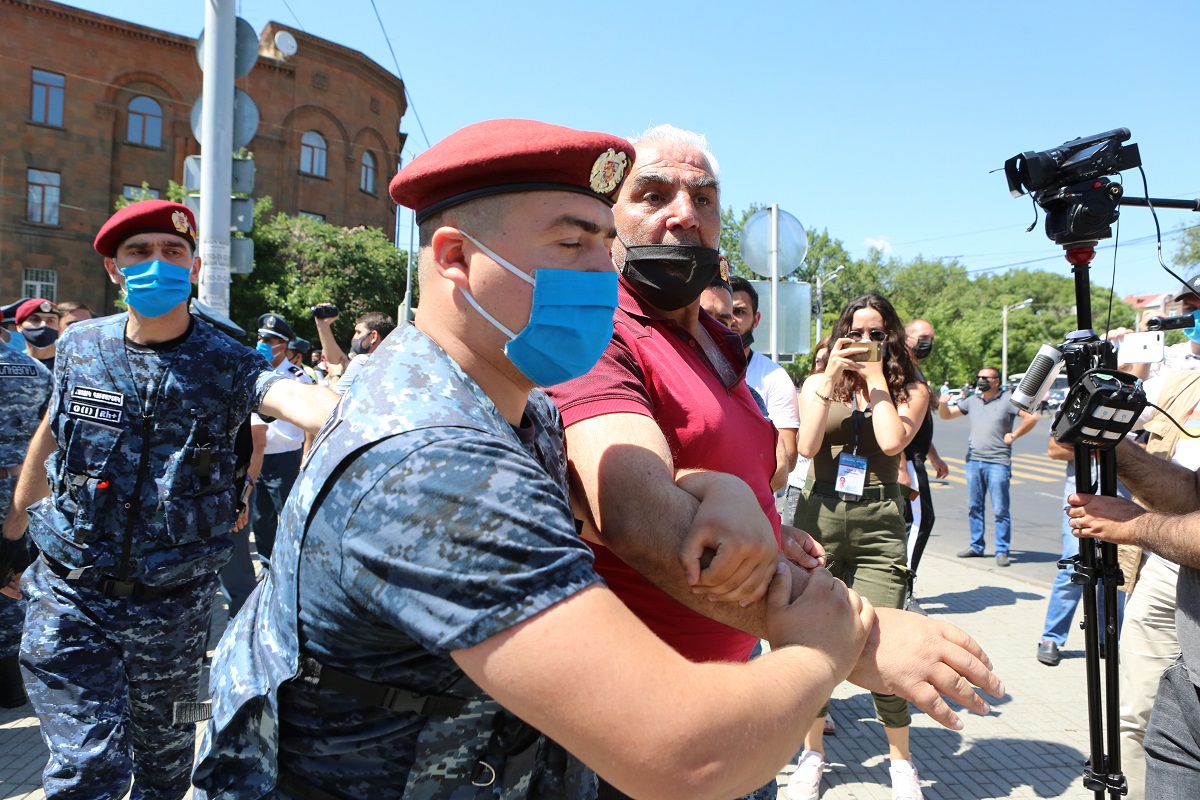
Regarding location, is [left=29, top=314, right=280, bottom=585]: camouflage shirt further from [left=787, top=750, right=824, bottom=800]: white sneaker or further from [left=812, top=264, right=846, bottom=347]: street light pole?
[left=812, top=264, right=846, bottom=347]: street light pole

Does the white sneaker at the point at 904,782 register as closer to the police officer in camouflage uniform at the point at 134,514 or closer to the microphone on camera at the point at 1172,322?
the microphone on camera at the point at 1172,322

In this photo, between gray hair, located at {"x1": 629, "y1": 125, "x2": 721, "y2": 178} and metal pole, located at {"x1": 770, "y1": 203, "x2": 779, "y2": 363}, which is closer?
gray hair, located at {"x1": 629, "y1": 125, "x2": 721, "y2": 178}

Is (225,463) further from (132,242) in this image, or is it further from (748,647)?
(748,647)

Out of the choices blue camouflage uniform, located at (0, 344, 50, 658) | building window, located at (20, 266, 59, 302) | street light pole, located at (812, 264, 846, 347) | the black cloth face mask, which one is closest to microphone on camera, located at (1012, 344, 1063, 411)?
the black cloth face mask

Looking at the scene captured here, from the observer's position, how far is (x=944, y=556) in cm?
912

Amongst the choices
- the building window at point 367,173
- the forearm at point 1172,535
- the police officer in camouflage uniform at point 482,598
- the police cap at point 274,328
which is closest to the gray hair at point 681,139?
the police officer in camouflage uniform at point 482,598

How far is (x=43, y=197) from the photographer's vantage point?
1165 inches

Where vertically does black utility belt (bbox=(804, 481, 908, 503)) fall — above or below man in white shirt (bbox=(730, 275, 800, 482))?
below

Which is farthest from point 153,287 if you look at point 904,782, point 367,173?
point 367,173

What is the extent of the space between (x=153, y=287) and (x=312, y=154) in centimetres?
3489

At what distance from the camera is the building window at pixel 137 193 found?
2912 cm

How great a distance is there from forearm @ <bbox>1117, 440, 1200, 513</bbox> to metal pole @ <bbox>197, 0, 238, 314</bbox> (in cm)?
536

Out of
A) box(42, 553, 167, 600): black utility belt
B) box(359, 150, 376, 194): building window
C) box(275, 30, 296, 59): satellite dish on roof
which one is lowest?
box(42, 553, 167, 600): black utility belt

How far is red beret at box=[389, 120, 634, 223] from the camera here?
4.25 feet
